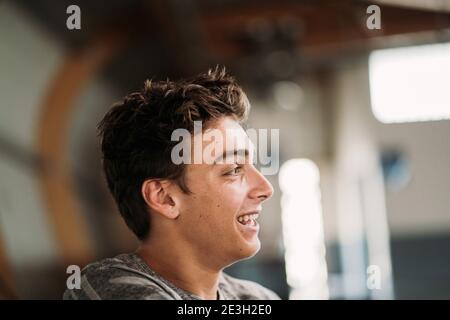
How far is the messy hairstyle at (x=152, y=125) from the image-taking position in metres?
1.04

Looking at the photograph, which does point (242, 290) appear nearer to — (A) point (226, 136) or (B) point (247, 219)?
(B) point (247, 219)

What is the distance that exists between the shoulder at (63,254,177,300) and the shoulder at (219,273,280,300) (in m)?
0.21

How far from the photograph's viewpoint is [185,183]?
3.50 feet

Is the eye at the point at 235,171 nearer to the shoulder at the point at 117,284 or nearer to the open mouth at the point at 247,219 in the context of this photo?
the open mouth at the point at 247,219

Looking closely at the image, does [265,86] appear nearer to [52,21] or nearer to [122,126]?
[52,21]

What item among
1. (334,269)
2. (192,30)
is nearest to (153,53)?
(192,30)

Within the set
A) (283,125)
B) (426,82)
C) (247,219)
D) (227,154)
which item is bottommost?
(247,219)

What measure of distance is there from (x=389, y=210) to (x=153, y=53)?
3.28 metres

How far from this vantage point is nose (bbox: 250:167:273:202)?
41.4 inches

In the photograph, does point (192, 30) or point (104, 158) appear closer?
point (104, 158)

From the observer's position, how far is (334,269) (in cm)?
634

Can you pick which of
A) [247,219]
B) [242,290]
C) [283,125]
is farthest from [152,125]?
[283,125]

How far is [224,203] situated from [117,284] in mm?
227

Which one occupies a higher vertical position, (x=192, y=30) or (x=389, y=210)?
(x=192, y=30)
